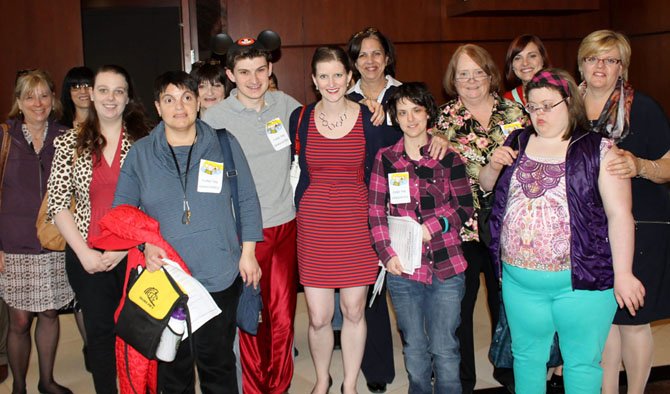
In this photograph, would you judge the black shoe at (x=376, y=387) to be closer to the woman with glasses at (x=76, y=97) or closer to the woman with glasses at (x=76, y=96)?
the woman with glasses at (x=76, y=97)

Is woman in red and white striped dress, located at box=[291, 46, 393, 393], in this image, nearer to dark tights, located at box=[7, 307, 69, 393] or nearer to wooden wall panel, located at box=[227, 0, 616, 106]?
dark tights, located at box=[7, 307, 69, 393]

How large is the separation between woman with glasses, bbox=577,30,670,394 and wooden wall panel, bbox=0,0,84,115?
477cm

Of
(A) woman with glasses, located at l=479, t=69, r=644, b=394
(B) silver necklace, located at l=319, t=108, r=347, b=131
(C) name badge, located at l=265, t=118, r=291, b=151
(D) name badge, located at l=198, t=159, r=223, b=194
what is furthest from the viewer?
(C) name badge, located at l=265, t=118, r=291, b=151

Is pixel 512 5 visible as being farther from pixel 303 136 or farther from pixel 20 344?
pixel 20 344

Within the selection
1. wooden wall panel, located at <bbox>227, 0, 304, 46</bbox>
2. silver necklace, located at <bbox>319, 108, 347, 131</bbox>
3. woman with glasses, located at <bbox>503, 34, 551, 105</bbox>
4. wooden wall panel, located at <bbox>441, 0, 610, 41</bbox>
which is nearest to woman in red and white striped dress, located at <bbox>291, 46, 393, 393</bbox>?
silver necklace, located at <bbox>319, 108, 347, 131</bbox>

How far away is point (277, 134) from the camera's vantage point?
3160mm

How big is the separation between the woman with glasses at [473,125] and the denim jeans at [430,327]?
341 millimetres

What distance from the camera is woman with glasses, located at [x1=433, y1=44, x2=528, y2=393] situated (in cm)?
306

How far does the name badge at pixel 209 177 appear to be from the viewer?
2.64 metres

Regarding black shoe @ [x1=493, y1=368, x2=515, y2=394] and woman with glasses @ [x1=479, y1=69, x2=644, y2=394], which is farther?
black shoe @ [x1=493, y1=368, x2=515, y2=394]

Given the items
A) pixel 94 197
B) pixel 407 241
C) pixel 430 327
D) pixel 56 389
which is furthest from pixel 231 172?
pixel 56 389

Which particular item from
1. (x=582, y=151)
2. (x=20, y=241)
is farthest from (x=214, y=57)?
(x=582, y=151)

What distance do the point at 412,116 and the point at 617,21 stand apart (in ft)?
17.8

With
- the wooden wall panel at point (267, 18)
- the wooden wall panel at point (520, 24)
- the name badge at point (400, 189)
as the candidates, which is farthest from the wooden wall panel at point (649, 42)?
the name badge at point (400, 189)
